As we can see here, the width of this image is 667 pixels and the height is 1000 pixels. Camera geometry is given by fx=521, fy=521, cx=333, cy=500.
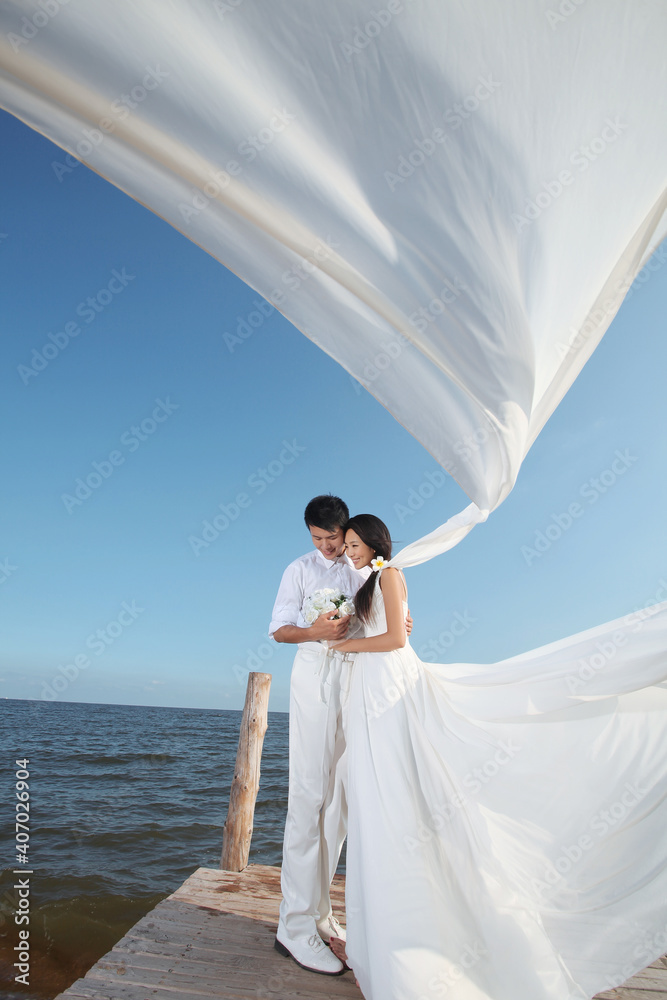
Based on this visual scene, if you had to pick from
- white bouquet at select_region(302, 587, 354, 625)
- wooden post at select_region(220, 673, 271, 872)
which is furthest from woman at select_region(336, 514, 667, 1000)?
wooden post at select_region(220, 673, 271, 872)

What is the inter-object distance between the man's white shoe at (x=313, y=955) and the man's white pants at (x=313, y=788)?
4 cm

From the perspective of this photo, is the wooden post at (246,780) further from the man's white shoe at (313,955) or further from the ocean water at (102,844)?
the man's white shoe at (313,955)

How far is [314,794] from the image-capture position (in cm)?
299

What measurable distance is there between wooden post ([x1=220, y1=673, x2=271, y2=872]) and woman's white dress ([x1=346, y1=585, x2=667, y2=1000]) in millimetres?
2737

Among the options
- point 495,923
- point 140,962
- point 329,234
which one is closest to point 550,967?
point 495,923

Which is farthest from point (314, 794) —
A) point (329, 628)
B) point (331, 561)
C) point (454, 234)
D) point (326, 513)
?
point (454, 234)

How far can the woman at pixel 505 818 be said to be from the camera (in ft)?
7.46

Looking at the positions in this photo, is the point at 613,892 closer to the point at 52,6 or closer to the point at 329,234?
the point at 329,234

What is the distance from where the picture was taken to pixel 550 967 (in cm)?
221

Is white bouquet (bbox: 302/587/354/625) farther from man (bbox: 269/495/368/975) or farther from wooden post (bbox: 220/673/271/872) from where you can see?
wooden post (bbox: 220/673/271/872)

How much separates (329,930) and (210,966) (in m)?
0.68

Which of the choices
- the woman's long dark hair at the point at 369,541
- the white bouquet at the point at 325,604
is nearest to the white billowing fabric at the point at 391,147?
the woman's long dark hair at the point at 369,541

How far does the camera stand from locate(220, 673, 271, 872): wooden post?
4.86 metres

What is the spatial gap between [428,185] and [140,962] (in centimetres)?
394
